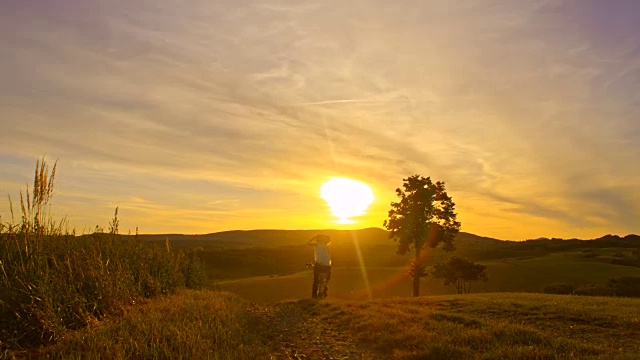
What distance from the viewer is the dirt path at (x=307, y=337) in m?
8.48

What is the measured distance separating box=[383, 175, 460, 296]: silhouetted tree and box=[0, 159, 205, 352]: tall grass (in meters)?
22.8

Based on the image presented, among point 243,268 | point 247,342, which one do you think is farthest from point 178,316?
point 243,268

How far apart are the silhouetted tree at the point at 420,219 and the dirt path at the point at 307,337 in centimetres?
1866

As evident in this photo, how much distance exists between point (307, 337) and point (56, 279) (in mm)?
5489

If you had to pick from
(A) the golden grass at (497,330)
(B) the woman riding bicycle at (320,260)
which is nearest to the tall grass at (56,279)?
(A) the golden grass at (497,330)

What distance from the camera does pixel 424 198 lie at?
105 feet

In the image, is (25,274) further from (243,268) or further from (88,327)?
(243,268)

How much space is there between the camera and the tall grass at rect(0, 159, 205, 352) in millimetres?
6738

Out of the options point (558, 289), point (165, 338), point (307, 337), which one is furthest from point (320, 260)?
point (558, 289)

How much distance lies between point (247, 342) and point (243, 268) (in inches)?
2349

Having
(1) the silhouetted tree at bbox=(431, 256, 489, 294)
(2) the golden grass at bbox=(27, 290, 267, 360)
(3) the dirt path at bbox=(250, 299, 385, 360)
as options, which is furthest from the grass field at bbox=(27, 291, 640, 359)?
(1) the silhouetted tree at bbox=(431, 256, 489, 294)

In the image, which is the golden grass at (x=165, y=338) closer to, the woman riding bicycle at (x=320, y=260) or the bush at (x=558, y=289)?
the woman riding bicycle at (x=320, y=260)

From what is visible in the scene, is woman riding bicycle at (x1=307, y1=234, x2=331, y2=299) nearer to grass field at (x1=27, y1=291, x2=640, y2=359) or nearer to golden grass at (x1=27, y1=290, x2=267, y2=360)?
grass field at (x1=27, y1=291, x2=640, y2=359)

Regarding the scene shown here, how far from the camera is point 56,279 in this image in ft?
25.6
